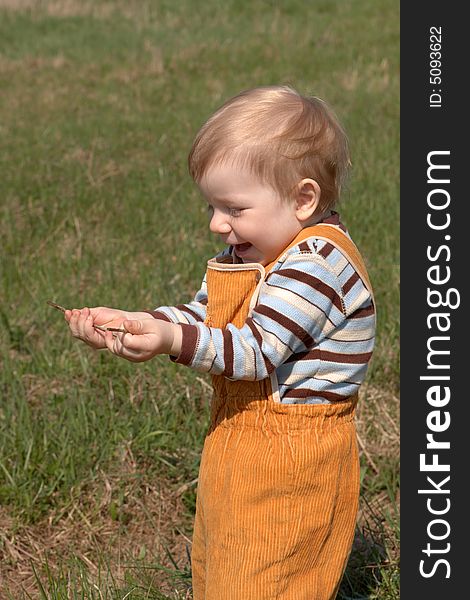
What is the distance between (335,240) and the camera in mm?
2074

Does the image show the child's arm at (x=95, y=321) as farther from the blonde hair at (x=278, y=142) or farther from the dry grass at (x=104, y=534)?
the dry grass at (x=104, y=534)

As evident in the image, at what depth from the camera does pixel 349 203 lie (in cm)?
571

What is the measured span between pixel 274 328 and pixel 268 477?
33 cm

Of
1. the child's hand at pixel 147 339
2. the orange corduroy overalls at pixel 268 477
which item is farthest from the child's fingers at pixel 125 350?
the orange corduroy overalls at pixel 268 477

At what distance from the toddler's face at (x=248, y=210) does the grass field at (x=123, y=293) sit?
1053 mm

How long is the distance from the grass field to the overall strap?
1.08 m

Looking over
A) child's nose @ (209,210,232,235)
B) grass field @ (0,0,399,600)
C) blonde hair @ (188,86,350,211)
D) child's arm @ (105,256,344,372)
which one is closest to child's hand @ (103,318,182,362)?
child's arm @ (105,256,344,372)

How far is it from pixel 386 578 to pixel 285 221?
1.21 m

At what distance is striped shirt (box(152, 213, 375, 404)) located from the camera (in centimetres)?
194

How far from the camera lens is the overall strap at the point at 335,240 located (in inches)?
81.2

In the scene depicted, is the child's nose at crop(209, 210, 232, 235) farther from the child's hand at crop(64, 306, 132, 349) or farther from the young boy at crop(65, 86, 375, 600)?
the child's hand at crop(64, 306, 132, 349)

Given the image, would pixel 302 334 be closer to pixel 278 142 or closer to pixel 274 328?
pixel 274 328

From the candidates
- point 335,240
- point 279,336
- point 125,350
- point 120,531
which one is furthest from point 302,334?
point 120,531

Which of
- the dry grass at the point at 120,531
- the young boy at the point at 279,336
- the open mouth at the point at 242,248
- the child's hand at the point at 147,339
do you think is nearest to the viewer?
the child's hand at the point at 147,339
